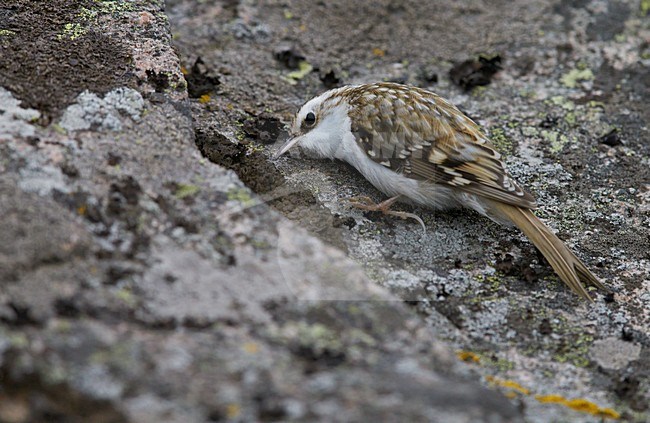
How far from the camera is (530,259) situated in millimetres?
3342

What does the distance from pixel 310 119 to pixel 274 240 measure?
4.51ft

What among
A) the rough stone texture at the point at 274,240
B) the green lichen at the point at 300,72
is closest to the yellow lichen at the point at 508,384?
the rough stone texture at the point at 274,240

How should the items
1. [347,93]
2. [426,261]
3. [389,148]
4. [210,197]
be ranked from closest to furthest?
[210,197] < [426,261] < [389,148] < [347,93]

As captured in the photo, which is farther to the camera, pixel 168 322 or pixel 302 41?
pixel 302 41

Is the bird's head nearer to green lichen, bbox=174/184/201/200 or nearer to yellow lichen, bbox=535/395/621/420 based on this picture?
green lichen, bbox=174/184/201/200

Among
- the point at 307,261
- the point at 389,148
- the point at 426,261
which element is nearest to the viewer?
the point at 307,261

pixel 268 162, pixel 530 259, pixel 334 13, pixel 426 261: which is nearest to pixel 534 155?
pixel 530 259

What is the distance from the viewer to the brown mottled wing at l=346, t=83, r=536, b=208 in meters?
3.47

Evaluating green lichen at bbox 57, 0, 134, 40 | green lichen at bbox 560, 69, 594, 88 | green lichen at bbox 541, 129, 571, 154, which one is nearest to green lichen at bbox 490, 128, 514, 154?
green lichen at bbox 541, 129, 571, 154

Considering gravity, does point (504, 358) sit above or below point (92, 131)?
below

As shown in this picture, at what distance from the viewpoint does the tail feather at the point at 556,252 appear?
315 cm

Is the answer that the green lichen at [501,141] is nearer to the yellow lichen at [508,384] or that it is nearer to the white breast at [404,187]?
the white breast at [404,187]

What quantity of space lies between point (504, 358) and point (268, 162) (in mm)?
1504

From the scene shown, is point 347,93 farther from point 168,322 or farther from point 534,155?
point 168,322
